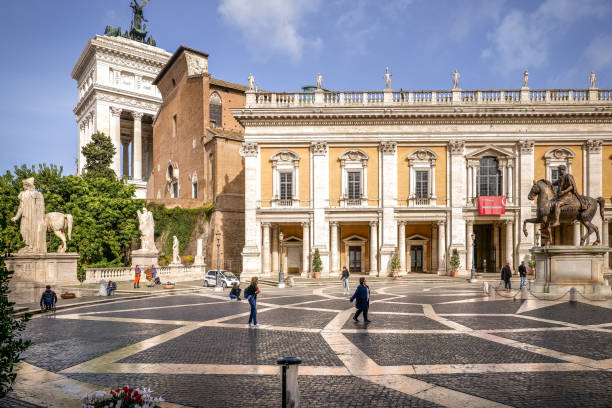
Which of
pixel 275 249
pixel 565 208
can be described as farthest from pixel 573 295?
pixel 275 249

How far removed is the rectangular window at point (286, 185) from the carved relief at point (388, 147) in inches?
306

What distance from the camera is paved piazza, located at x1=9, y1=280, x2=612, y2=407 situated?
692 centimetres

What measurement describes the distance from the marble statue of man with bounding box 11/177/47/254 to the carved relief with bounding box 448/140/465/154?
28482 millimetres

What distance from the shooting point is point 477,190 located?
34.8 meters

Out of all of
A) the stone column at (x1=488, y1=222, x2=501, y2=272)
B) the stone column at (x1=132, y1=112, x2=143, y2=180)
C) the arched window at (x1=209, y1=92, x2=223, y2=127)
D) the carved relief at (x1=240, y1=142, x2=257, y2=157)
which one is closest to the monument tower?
the stone column at (x1=132, y1=112, x2=143, y2=180)

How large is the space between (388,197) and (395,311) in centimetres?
1949

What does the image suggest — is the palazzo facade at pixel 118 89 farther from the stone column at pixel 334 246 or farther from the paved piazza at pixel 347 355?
the paved piazza at pixel 347 355

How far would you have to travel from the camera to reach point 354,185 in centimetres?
3503

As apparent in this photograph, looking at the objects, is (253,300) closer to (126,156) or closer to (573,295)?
(573,295)

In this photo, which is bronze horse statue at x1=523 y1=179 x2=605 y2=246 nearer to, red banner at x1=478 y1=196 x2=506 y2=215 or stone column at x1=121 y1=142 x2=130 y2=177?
red banner at x1=478 y1=196 x2=506 y2=215

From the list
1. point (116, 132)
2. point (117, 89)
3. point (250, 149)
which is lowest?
point (250, 149)

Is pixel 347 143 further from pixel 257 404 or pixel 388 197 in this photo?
pixel 257 404

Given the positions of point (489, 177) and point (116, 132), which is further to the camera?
point (116, 132)

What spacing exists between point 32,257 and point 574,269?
23878mm
